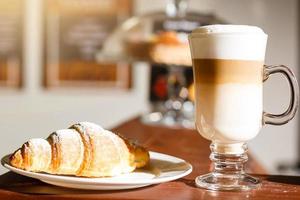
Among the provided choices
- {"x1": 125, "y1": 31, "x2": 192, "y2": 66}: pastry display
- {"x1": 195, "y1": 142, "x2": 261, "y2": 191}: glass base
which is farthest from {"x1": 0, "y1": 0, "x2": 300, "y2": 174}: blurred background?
{"x1": 195, "y1": 142, "x2": 261, "y2": 191}: glass base

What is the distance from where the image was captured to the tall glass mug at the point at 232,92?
74 cm

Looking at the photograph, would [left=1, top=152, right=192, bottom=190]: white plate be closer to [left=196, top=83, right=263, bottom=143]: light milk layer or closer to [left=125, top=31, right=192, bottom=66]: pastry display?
[left=196, top=83, right=263, bottom=143]: light milk layer

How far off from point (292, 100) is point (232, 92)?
96 mm

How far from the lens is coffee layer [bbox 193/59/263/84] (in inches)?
29.5

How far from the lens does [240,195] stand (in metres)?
0.69

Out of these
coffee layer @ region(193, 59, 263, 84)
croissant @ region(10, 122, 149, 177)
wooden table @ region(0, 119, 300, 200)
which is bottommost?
wooden table @ region(0, 119, 300, 200)

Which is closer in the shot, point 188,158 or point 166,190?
point 166,190

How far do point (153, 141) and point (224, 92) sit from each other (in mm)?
698

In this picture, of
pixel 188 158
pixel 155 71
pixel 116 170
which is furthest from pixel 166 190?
pixel 155 71

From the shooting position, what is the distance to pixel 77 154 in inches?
27.8

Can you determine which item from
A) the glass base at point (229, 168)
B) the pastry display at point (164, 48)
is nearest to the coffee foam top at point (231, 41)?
the glass base at point (229, 168)

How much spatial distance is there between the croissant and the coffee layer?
0.17 meters

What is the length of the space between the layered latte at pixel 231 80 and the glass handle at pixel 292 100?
1 cm

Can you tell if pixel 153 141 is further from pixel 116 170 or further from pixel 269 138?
pixel 269 138
